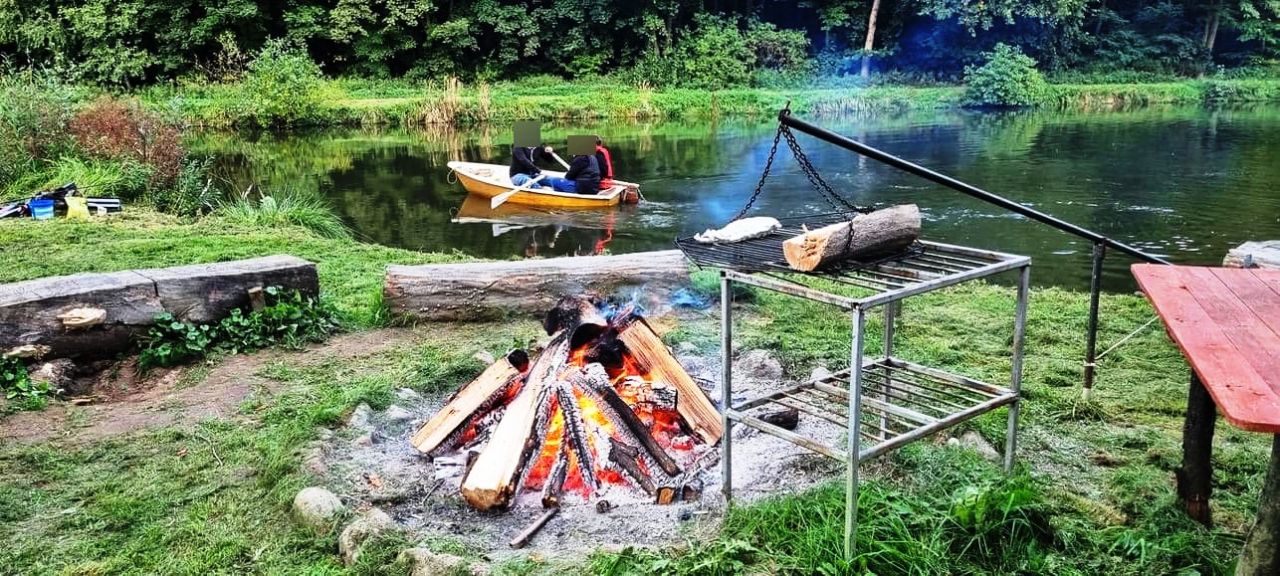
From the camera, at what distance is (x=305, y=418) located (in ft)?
15.0

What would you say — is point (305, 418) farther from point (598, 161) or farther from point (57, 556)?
point (598, 161)

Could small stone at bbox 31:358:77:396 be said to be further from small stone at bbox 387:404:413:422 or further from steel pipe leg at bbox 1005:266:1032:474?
steel pipe leg at bbox 1005:266:1032:474

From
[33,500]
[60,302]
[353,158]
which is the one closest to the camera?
[33,500]

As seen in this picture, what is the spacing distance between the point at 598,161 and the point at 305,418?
11.3 m

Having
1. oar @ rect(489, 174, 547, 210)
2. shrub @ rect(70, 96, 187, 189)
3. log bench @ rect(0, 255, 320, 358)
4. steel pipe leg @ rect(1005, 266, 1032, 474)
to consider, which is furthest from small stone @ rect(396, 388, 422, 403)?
shrub @ rect(70, 96, 187, 189)

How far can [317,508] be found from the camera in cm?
358

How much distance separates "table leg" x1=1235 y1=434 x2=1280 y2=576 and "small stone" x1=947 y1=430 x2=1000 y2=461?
1.47 metres

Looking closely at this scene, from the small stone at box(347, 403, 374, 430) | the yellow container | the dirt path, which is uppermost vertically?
the yellow container

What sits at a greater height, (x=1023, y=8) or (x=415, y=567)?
(x=1023, y=8)

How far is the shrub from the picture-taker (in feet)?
43.5

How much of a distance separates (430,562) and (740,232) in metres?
1.95

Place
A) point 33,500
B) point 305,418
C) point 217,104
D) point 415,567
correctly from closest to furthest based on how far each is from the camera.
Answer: point 415,567, point 33,500, point 305,418, point 217,104

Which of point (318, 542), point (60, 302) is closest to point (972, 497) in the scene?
point (318, 542)

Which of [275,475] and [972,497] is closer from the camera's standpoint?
[972,497]
